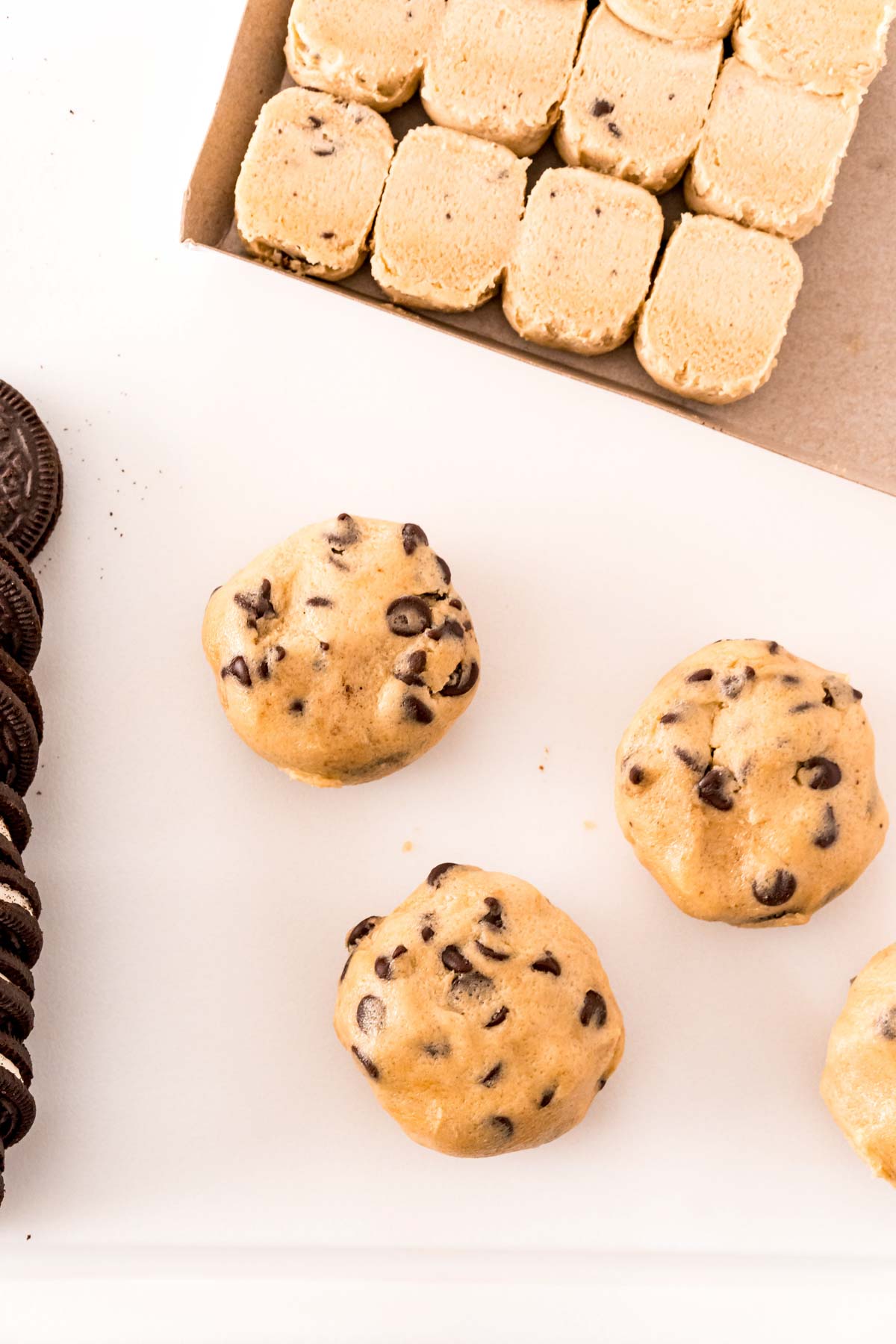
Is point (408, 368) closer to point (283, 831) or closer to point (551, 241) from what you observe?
point (551, 241)

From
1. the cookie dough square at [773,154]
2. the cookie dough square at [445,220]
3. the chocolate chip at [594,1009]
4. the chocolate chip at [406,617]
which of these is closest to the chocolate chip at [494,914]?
the chocolate chip at [594,1009]

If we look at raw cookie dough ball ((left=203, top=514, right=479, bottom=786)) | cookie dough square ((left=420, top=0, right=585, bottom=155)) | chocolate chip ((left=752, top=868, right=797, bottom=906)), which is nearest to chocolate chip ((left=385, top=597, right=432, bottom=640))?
raw cookie dough ball ((left=203, top=514, right=479, bottom=786))

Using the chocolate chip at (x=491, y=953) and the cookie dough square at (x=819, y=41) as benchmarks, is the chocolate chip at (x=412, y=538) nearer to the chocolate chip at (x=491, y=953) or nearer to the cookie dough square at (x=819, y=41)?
the chocolate chip at (x=491, y=953)

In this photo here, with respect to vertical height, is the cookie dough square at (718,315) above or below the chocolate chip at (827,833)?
above

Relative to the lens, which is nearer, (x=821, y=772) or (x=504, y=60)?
(x=821, y=772)

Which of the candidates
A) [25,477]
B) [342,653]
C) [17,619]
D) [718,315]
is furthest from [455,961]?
[718,315]

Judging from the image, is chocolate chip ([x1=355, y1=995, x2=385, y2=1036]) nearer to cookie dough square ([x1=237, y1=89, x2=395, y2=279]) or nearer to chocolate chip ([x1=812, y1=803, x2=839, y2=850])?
chocolate chip ([x1=812, y1=803, x2=839, y2=850])

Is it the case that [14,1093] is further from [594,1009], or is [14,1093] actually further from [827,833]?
[827,833]
